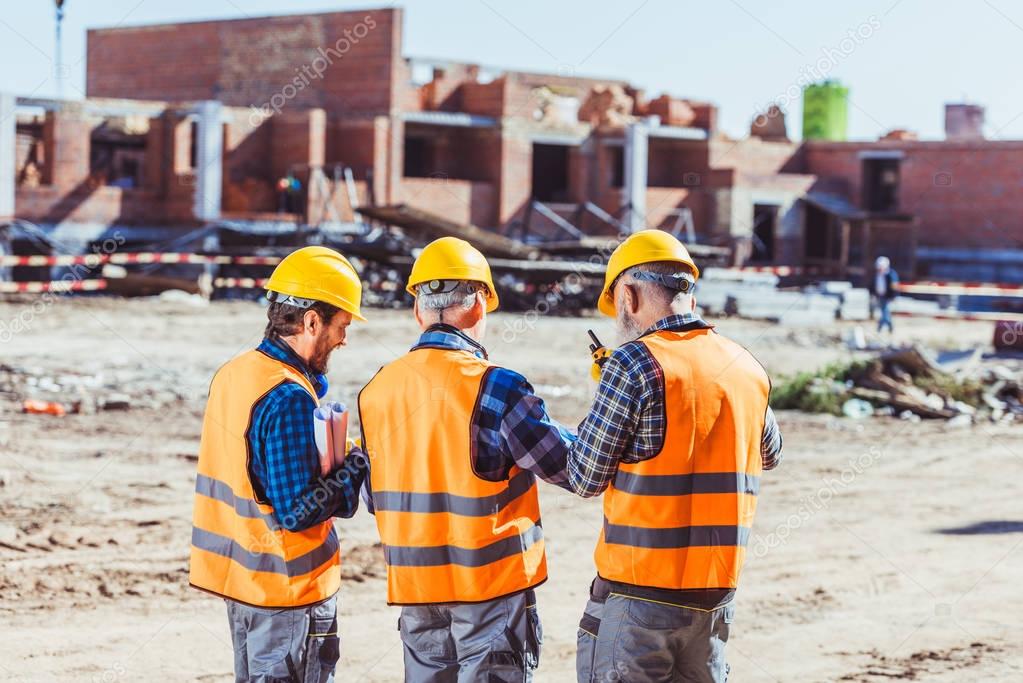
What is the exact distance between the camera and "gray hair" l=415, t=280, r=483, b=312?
391cm

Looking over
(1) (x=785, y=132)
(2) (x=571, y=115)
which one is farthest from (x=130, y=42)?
(1) (x=785, y=132)

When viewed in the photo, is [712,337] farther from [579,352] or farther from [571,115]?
[571,115]

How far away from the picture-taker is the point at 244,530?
12.5 ft

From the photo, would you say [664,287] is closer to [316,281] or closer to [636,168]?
[316,281]

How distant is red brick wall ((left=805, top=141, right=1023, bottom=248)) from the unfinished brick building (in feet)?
0.19

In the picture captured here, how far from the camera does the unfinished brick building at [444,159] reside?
3084 cm

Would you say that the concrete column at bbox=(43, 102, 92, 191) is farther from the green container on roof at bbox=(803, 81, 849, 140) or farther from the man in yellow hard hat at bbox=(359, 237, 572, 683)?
the green container on roof at bbox=(803, 81, 849, 140)

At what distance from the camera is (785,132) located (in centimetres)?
4656

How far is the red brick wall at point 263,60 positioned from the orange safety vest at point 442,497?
32164 mm

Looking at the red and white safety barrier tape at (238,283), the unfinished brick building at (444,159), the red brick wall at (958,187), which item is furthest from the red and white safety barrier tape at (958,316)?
the red and white safety barrier tape at (238,283)

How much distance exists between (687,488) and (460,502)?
2.16 feet

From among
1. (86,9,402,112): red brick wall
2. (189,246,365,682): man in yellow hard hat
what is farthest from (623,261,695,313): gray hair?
(86,9,402,112): red brick wall

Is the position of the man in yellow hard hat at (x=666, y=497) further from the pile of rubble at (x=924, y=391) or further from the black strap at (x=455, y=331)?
the pile of rubble at (x=924, y=391)

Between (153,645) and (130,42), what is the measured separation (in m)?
38.7
